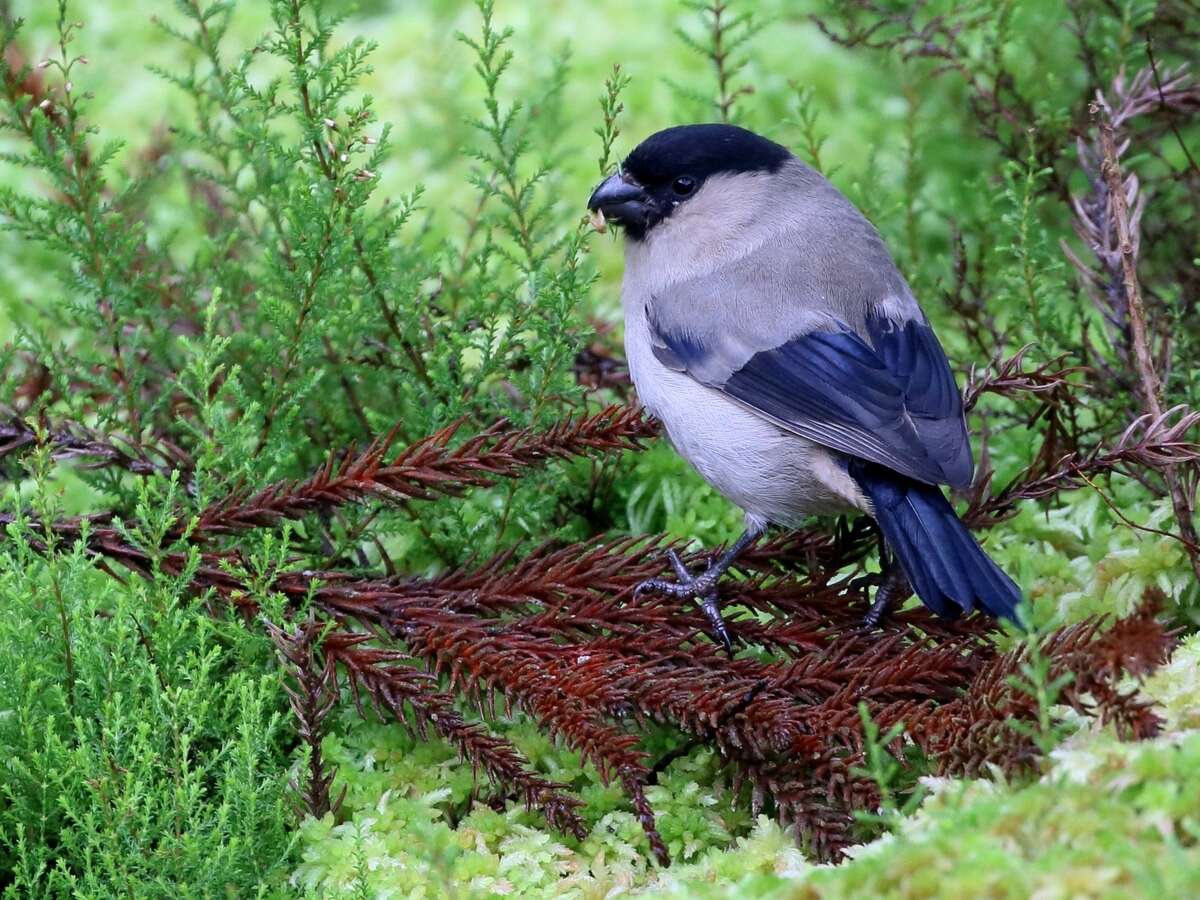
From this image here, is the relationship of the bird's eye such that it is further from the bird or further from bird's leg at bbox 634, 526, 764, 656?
bird's leg at bbox 634, 526, 764, 656

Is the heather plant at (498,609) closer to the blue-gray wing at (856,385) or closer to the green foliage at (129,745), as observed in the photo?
the green foliage at (129,745)

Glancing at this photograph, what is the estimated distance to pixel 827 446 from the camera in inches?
116

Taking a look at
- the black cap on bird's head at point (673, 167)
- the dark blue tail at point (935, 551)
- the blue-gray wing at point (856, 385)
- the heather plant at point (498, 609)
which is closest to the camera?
the heather plant at point (498, 609)

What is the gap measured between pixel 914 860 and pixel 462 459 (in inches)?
51.0

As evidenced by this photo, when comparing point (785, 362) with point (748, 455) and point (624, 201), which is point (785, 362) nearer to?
point (748, 455)

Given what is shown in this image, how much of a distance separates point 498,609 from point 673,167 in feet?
4.82

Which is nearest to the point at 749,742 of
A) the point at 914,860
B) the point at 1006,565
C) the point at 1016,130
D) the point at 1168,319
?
the point at 914,860

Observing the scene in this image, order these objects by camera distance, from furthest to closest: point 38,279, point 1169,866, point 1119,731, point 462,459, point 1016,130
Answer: point 38,279
point 1016,130
point 462,459
point 1119,731
point 1169,866

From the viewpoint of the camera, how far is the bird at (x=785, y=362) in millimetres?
2766

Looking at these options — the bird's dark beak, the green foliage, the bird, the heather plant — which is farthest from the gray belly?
the green foliage

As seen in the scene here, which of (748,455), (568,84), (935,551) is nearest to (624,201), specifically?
(748,455)

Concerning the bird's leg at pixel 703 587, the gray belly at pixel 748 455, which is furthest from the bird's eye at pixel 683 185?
the bird's leg at pixel 703 587

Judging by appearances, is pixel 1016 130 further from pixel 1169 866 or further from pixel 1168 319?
pixel 1169 866

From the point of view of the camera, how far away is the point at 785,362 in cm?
310
